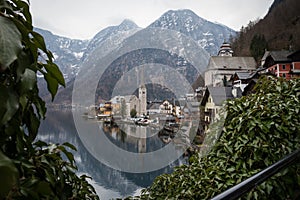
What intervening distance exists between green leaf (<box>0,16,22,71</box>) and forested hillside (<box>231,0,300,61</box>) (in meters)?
8.52

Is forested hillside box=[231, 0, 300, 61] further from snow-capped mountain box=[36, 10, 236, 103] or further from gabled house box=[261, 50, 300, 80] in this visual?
snow-capped mountain box=[36, 10, 236, 103]

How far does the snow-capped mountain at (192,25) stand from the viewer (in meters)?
4.04

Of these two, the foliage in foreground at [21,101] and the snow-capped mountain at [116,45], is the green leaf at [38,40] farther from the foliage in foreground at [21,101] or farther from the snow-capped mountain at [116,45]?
the snow-capped mountain at [116,45]

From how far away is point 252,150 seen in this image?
1083 millimetres

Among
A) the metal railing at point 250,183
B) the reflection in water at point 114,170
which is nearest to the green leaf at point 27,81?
the metal railing at point 250,183

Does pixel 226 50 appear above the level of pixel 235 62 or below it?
above

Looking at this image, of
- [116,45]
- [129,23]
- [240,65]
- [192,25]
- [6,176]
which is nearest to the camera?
[6,176]

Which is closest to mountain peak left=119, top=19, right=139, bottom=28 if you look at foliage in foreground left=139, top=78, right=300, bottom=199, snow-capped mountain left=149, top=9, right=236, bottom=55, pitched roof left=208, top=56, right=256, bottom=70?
snow-capped mountain left=149, top=9, right=236, bottom=55

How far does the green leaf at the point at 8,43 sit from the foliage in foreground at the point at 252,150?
0.91m

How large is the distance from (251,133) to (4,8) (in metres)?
1.05

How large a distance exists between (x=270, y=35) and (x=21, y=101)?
403 inches

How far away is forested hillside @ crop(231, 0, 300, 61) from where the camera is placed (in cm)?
820

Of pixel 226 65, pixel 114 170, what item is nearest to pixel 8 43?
pixel 114 170

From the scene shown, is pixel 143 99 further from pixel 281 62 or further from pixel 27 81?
pixel 281 62
